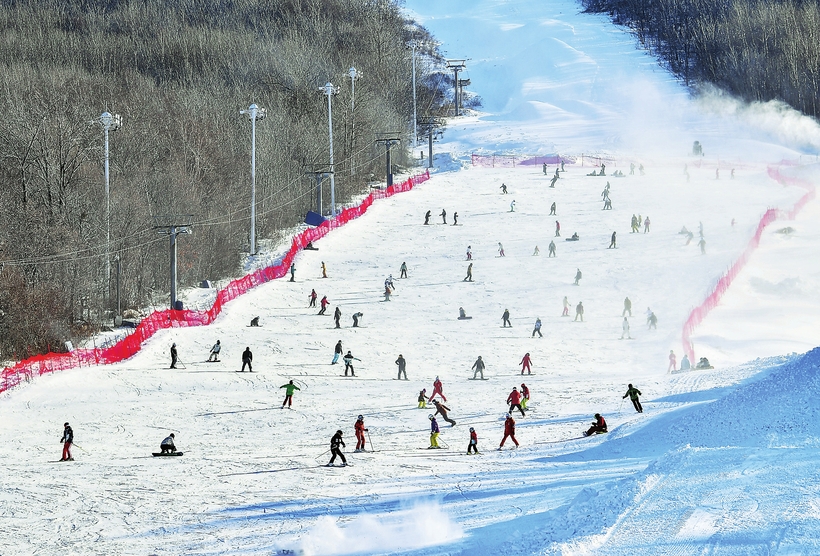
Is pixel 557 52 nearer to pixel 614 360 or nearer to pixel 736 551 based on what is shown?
pixel 614 360

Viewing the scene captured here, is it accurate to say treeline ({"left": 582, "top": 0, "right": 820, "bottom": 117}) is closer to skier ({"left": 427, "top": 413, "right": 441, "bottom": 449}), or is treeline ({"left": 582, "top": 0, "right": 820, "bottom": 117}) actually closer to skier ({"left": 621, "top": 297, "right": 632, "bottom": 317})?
skier ({"left": 621, "top": 297, "right": 632, "bottom": 317})

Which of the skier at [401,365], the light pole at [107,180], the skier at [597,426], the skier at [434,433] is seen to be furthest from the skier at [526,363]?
the light pole at [107,180]

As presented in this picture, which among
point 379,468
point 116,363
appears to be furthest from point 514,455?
point 116,363

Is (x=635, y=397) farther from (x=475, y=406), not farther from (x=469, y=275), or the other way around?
(x=469, y=275)

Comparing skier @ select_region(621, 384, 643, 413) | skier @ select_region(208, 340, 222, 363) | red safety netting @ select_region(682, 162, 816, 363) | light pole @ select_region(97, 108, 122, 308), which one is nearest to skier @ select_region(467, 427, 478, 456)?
skier @ select_region(621, 384, 643, 413)

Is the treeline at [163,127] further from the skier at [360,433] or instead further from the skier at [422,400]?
the skier at [360,433]
